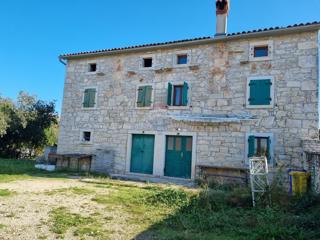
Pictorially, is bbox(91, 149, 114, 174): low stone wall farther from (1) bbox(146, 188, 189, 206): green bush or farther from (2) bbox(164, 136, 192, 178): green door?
(1) bbox(146, 188, 189, 206): green bush

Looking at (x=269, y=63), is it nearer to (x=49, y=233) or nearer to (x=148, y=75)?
(x=148, y=75)

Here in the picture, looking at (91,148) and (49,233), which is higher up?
(91,148)

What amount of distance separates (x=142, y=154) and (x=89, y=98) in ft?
13.5

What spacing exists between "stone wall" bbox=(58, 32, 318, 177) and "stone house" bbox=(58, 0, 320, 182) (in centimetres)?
4

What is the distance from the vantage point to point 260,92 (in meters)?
10.1

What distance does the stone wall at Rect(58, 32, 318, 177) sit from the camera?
31.5ft

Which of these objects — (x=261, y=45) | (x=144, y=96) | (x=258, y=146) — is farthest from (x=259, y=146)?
(x=144, y=96)

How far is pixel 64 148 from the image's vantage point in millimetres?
13648

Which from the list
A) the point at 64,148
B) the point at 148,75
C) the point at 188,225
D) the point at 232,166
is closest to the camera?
the point at 188,225

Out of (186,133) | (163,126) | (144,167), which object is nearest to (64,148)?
(144,167)

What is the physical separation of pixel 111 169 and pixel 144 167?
1648 mm

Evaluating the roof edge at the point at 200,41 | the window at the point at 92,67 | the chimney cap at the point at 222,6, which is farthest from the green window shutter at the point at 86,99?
the chimney cap at the point at 222,6

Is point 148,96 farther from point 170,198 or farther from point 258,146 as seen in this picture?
point 170,198

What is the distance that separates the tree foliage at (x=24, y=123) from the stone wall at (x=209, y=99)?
185 inches
